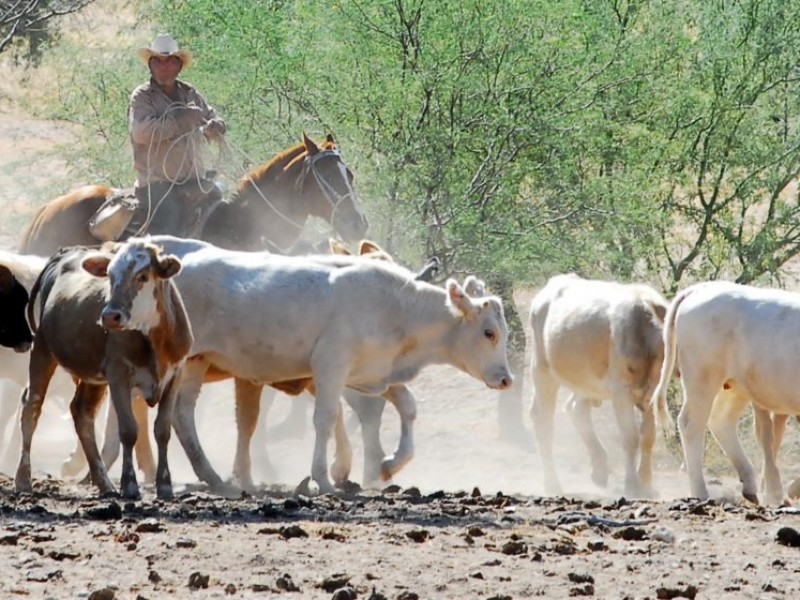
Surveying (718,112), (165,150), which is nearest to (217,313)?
(165,150)

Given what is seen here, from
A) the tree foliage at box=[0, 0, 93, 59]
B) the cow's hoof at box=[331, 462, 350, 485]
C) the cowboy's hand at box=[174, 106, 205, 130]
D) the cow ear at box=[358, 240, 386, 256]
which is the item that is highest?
the tree foliage at box=[0, 0, 93, 59]

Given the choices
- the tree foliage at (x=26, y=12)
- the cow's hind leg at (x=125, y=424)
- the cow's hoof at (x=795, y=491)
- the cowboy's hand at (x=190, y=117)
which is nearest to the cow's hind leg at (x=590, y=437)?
the cow's hoof at (x=795, y=491)

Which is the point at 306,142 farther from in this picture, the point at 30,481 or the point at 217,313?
the point at 30,481

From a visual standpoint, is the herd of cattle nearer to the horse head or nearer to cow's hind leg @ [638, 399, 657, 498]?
cow's hind leg @ [638, 399, 657, 498]

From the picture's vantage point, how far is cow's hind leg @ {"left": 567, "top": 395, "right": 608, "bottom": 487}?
47.4 feet

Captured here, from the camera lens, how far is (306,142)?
49.2ft

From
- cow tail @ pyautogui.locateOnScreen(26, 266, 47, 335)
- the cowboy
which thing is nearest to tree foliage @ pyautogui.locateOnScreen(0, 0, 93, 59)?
the cowboy

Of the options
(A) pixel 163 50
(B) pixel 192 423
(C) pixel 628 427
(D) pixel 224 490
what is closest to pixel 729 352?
(C) pixel 628 427

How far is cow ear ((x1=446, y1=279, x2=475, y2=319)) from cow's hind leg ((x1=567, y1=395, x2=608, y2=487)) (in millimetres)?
2315

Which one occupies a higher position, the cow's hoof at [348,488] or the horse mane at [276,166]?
the horse mane at [276,166]

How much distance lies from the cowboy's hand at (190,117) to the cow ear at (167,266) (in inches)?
150

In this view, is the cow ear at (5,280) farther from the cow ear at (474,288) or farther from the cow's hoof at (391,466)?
the cow ear at (474,288)

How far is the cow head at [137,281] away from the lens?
10.6 m

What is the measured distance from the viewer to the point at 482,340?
12.7m
